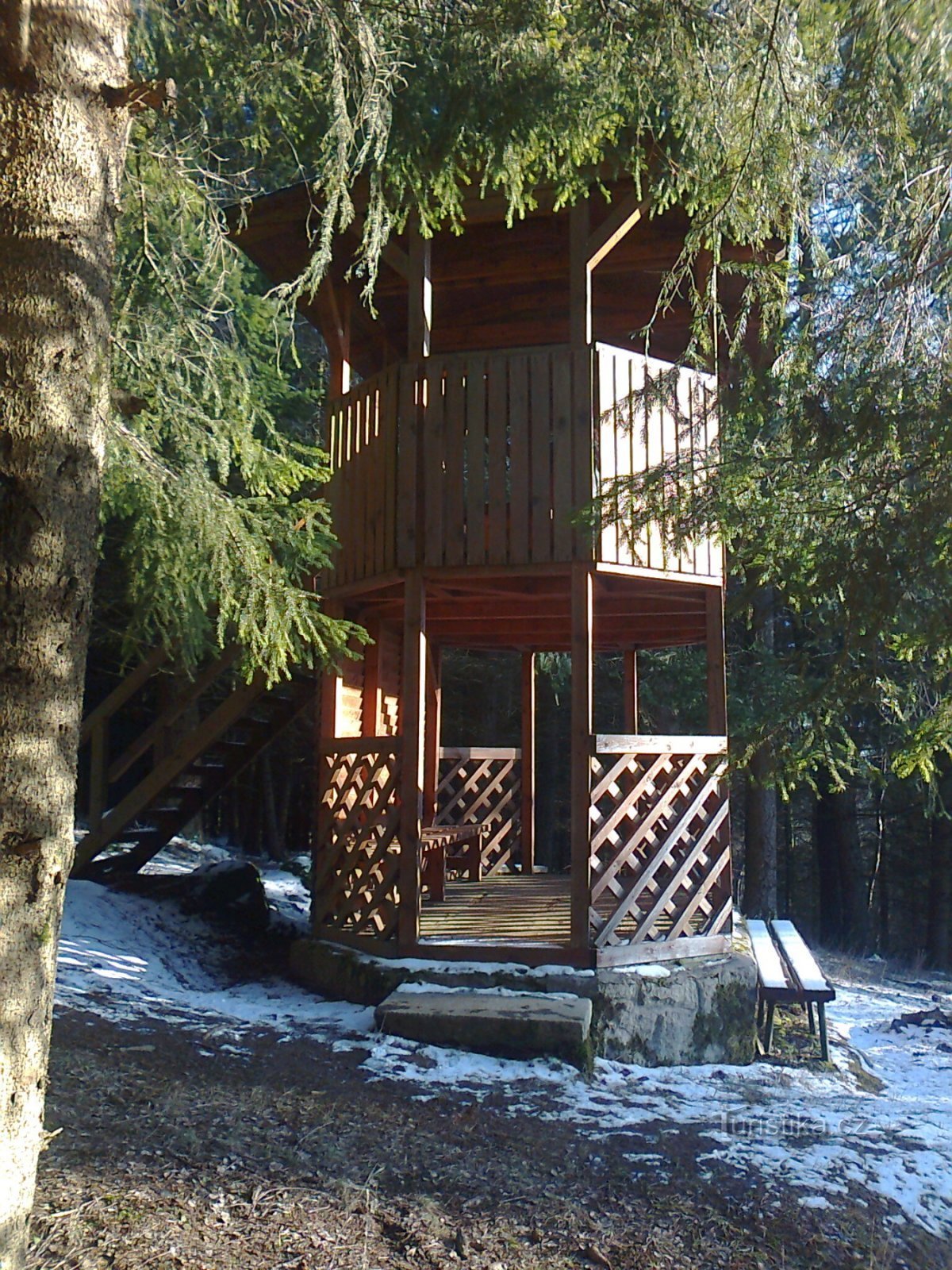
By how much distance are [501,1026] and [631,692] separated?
5876mm

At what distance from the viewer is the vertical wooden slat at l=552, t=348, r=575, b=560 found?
748 centimetres

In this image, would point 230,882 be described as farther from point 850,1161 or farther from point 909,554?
point 909,554

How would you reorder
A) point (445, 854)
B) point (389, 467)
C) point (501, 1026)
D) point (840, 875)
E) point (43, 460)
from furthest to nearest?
point (840, 875), point (445, 854), point (389, 467), point (501, 1026), point (43, 460)

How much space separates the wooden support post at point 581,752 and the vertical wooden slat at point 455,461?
0.89 meters

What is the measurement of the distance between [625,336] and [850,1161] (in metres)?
7.78

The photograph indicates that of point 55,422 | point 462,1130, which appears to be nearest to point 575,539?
point 462,1130

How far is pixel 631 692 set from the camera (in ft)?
38.1

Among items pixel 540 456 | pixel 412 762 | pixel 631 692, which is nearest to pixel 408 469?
pixel 540 456

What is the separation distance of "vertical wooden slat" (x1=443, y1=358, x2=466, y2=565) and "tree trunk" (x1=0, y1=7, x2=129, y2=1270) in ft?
13.9

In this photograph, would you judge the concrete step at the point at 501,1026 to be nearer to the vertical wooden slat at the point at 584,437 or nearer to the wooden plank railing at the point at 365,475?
the vertical wooden slat at the point at 584,437

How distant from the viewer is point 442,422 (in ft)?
25.8

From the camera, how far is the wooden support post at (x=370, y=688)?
9.77 meters

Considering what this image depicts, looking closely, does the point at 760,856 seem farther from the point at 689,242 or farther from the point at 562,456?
the point at 689,242

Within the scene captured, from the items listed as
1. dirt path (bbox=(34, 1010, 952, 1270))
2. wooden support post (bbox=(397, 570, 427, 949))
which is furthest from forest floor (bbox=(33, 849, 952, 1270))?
wooden support post (bbox=(397, 570, 427, 949))
